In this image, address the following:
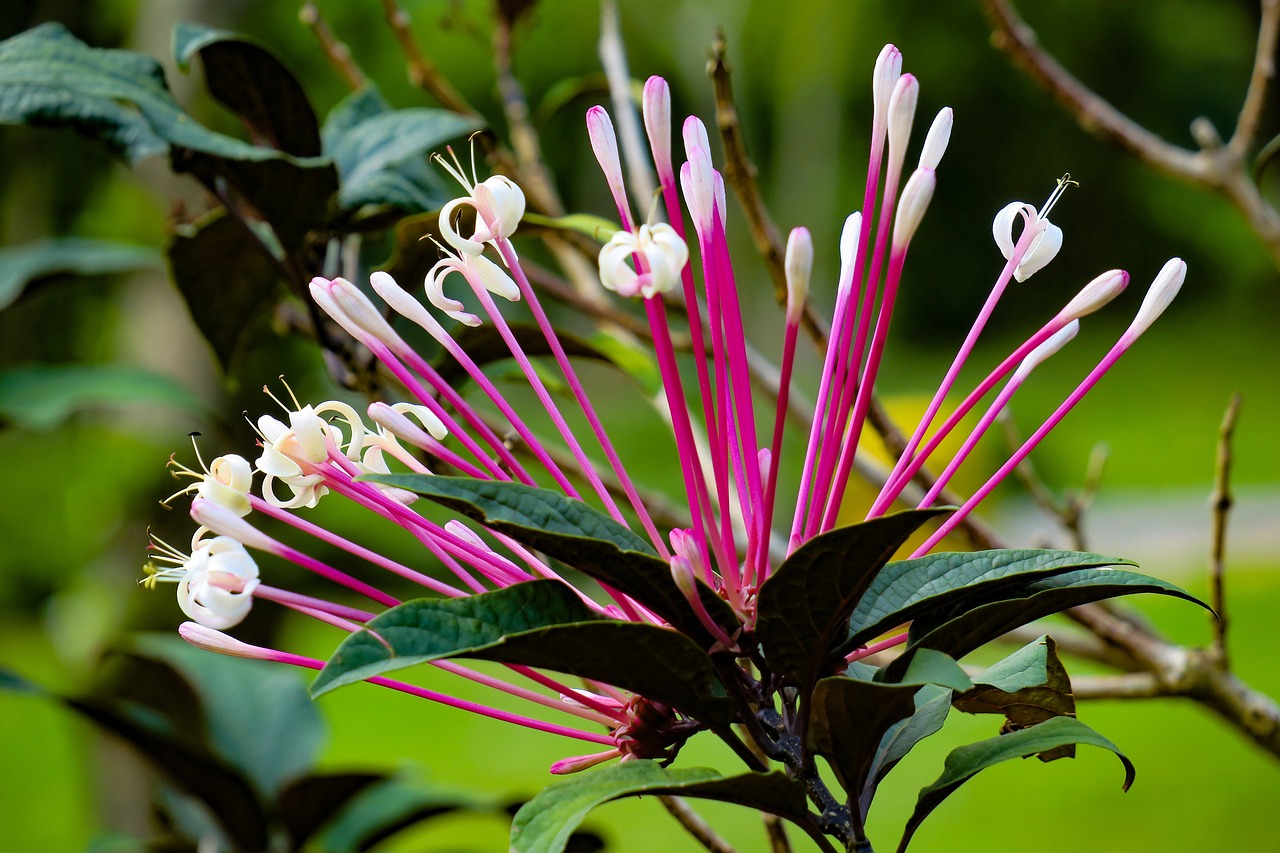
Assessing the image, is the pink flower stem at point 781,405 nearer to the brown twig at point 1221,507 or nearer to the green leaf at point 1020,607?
the green leaf at point 1020,607

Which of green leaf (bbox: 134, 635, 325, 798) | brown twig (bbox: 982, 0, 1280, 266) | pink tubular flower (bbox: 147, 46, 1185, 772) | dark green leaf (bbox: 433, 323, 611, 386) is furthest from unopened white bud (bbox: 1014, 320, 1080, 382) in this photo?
green leaf (bbox: 134, 635, 325, 798)

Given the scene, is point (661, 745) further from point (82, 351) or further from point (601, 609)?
point (82, 351)

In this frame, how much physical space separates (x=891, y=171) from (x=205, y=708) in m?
0.96

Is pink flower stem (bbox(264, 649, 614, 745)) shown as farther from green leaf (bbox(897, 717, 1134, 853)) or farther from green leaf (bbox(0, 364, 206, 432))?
green leaf (bbox(0, 364, 206, 432))

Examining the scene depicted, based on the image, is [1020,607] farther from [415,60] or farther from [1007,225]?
[415,60]

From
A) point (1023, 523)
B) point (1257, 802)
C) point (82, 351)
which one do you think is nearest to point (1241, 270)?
point (1023, 523)

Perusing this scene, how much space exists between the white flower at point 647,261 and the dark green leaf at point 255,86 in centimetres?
45

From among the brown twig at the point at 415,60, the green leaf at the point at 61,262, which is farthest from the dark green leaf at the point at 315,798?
the brown twig at the point at 415,60

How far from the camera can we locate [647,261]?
1.12 ft

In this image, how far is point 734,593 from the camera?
1.29ft

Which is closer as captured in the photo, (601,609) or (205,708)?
(601,609)

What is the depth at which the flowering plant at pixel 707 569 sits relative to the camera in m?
0.34

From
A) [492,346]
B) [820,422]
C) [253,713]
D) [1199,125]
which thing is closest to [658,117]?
[820,422]

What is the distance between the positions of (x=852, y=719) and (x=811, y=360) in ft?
22.4
